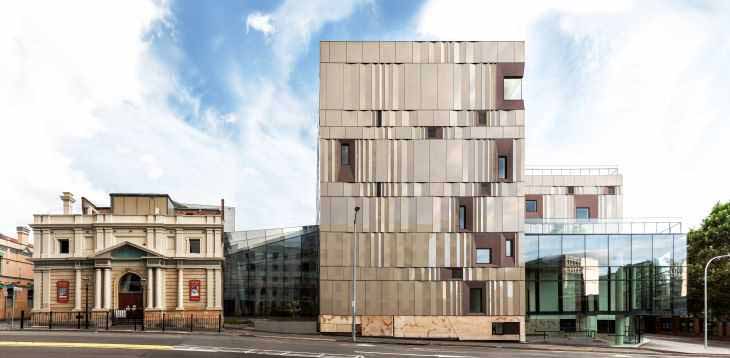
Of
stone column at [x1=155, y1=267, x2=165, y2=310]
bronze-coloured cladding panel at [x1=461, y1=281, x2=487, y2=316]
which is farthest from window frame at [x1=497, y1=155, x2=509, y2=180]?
stone column at [x1=155, y1=267, x2=165, y2=310]

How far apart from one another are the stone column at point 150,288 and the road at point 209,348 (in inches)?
378

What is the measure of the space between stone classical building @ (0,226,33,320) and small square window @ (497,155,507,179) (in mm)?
49965

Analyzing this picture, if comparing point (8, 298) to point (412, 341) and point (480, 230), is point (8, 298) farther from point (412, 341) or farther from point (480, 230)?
point (480, 230)

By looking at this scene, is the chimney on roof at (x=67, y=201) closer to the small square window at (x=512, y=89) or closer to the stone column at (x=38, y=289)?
the stone column at (x=38, y=289)

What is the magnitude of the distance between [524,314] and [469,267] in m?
5.75

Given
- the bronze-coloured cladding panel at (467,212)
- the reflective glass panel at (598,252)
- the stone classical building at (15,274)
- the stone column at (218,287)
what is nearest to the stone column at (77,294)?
the stone column at (218,287)

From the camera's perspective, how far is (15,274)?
2724 inches

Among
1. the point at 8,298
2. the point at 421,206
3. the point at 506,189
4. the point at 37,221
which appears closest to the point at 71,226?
the point at 37,221

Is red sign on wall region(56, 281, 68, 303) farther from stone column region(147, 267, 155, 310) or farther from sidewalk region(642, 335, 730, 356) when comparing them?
sidewalk region(642, 335, 730, 356)

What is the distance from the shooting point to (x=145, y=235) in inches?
2028

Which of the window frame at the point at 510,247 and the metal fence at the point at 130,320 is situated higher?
the window frame at the point at 510,247

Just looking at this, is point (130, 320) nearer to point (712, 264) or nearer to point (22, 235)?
point (22, 235)

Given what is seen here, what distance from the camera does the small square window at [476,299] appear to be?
47531 mm

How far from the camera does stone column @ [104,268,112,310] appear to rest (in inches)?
1953
